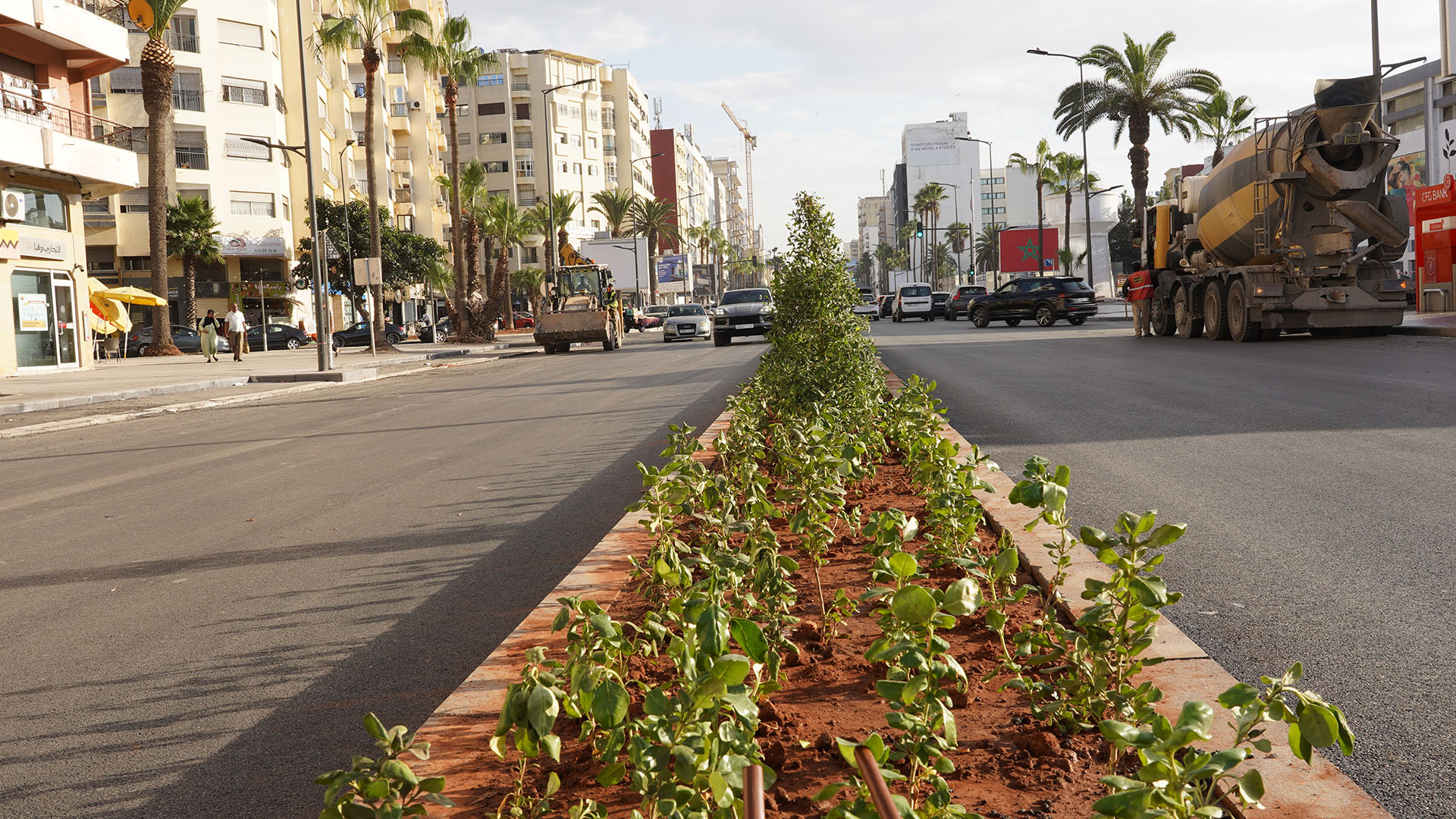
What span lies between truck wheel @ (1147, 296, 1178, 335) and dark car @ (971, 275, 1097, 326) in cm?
1239

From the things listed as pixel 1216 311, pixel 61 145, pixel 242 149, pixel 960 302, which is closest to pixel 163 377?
pixel 61 145

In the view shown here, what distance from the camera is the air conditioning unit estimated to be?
28.1 metres

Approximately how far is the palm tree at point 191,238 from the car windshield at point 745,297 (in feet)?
84.8

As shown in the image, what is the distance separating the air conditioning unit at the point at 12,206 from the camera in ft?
92.2

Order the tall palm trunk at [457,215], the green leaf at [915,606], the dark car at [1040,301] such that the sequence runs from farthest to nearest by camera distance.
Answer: the tall palm trunk at [457,215] < the dark car at [1040,301] < the green leaf at [915,606]

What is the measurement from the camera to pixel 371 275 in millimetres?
31422

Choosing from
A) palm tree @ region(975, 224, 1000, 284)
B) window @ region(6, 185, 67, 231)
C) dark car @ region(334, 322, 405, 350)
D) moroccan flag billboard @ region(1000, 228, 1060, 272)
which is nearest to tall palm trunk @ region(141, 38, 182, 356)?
window @ region(6, 185, 67, 231)

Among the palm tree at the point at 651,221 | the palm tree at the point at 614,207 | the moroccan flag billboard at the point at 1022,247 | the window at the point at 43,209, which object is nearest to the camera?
the window at the point at 43,209

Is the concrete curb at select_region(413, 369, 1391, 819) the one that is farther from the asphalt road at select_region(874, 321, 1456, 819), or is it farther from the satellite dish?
the satellite dish

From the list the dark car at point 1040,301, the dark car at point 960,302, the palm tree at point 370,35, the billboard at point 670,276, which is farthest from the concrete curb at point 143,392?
the billboard at point 670,276

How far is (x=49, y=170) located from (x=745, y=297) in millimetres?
19024

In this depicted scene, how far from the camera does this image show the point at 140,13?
34031 millimetres

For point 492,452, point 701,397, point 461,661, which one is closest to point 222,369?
point 701,397

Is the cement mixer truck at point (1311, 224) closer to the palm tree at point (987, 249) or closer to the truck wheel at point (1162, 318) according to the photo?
the truck wheel at point (1162, 318)
